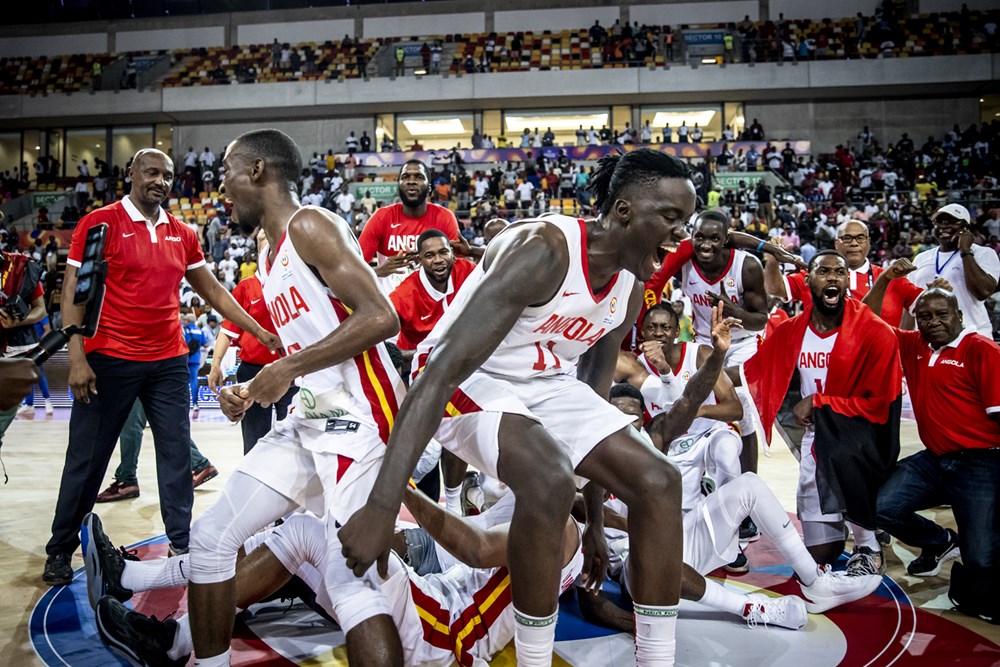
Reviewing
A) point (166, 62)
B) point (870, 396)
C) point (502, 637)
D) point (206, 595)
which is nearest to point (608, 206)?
point (502, 637)

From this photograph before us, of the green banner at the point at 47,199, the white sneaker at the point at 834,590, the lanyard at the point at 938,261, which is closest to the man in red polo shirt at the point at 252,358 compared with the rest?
the white sneaker at the point at 834,590

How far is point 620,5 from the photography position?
26406mm

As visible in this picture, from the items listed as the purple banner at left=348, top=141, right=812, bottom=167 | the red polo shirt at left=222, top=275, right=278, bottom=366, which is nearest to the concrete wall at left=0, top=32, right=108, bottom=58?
the purple banner at left=348, top=141, right=812, bottom=167

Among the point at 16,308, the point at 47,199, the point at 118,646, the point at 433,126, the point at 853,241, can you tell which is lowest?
the point at 118,646

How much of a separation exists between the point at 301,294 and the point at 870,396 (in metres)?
3.08

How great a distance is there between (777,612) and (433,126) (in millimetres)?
25258

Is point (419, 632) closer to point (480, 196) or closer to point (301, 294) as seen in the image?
point (301, 294)

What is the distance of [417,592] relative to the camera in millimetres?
2656

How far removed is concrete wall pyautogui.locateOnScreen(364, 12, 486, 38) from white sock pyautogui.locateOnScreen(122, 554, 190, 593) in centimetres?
2613

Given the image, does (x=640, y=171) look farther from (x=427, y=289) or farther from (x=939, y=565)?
(x=939, y=565)

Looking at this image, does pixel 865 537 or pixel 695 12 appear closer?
pixel 865 537

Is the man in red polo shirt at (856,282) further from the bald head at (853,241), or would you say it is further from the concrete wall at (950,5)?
the concrete wall at (950,5)

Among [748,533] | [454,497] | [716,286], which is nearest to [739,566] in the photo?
[748,533]

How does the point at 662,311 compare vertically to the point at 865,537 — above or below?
above
